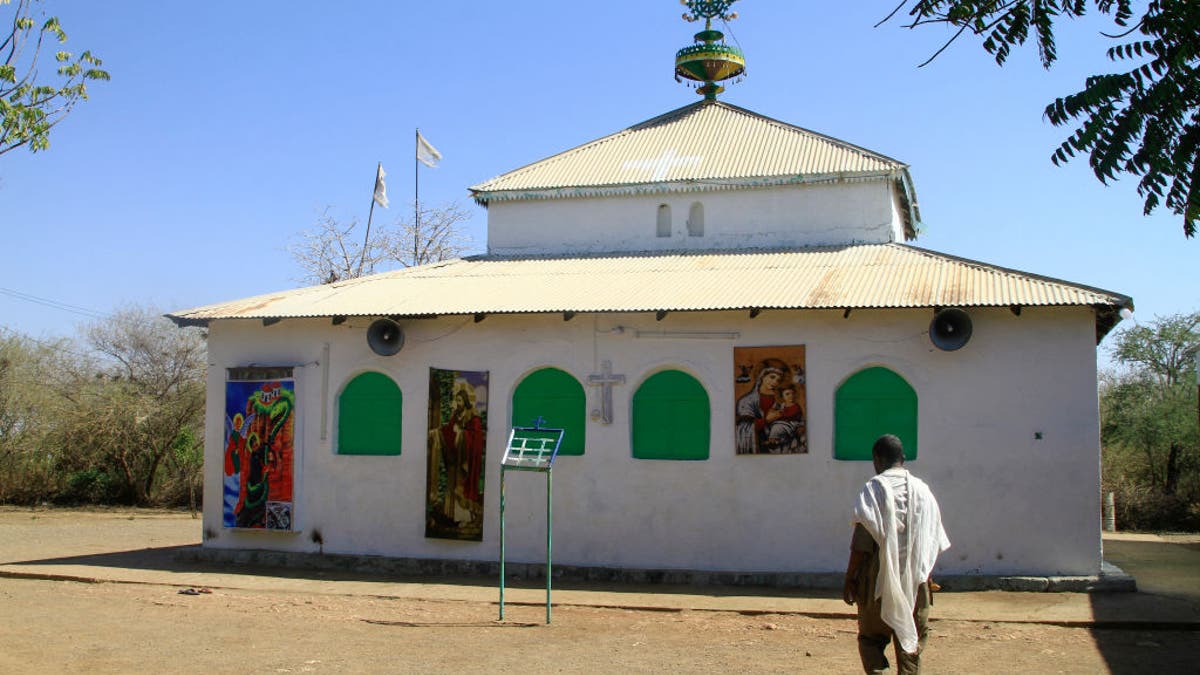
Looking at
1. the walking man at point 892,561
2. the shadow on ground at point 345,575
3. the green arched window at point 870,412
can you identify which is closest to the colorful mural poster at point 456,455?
the shadow on ground at point 345,575

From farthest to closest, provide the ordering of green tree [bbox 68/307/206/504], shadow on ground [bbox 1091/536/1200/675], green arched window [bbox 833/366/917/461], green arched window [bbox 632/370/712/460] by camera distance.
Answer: green tree [bbox 68/307/206/504] → green arched window [bbox 632/370/712/460] → green arched window [bbox 833/366/917/461] → shadow on ground [bbox 1091/536/1200/675]

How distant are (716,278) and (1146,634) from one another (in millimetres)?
7416

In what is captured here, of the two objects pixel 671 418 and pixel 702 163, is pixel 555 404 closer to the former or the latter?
pixel 671 418

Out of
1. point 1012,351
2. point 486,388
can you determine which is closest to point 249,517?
point 486,388

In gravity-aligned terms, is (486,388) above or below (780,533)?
above

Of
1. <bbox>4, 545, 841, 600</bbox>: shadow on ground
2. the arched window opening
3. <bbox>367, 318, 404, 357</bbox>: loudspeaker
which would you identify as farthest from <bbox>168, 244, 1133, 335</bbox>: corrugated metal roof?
<bbox>4, 545, 841, 600</bbox>: shadow on ground

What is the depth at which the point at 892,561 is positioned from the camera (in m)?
7.16

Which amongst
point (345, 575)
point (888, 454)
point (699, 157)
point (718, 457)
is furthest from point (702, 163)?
point (888, 454)

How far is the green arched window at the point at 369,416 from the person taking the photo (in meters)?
16.5

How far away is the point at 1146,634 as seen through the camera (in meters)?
11.3

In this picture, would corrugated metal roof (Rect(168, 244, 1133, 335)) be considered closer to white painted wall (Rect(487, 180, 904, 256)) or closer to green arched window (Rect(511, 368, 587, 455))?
white painted wall (Rect(487, 180, 904, 256))

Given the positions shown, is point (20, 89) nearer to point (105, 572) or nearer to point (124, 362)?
point (105, 572)

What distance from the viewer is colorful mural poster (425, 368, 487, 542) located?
15945 mm

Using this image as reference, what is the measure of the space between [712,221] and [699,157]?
1484mm
